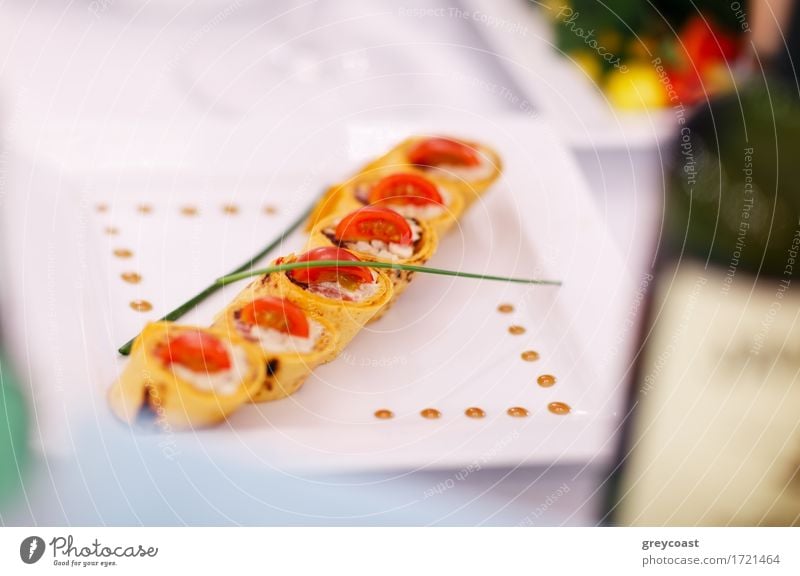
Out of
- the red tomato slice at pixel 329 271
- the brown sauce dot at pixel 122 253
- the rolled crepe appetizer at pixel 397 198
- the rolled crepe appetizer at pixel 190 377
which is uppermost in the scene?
the rolled crepe appetizer at pixel 397 198

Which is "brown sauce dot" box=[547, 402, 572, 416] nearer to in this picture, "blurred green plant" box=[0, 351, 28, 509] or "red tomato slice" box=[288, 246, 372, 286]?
"red tomato slice" box=[288, 246, 372, 286]

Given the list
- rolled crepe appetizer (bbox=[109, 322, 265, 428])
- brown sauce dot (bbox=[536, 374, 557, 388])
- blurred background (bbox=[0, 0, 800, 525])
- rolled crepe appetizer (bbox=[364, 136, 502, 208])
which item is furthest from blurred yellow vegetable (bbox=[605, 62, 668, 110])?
rolled crepe appetizer (bbox=[109, 322, 265, 428])

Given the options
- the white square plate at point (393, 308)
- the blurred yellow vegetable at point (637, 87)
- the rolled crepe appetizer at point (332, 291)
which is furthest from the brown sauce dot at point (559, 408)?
the blurred yellow vegetable at point (637, 87)

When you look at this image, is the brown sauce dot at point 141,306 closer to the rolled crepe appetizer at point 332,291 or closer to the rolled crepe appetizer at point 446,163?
the rolled crepe appetizer at point 332,291

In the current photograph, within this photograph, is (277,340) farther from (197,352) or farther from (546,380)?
(546,380)
